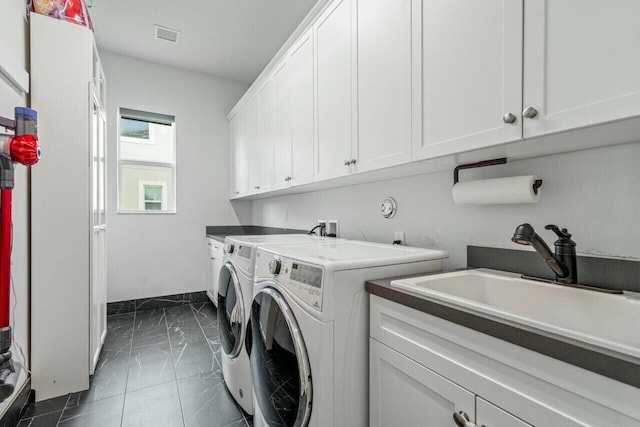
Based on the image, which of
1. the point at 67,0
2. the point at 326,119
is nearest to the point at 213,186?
the point at 67,0

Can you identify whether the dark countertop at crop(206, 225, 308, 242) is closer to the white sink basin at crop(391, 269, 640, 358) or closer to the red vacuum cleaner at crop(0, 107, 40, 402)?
the red vacuum cleaner at crop(0, 107, 40, 402)

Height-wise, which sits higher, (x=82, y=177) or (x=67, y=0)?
(x=67, y=0)

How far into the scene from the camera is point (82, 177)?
1.85 metres

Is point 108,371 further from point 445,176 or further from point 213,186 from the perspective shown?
point 445,176

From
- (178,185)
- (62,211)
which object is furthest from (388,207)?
(178,185)

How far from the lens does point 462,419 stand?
711 mm

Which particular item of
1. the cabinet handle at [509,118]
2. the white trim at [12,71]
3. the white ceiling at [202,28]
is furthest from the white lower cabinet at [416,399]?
the white ceiling at [202,28]

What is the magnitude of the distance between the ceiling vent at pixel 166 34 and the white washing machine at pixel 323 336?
273 centimetres

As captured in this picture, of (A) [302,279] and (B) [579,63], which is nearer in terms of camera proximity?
(B) [579,63]

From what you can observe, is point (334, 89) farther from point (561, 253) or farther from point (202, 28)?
point (202, 28)

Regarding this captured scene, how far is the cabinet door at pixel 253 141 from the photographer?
2.86 meters

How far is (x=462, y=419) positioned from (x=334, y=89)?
61.4 inches

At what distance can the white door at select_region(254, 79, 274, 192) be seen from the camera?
8.32 ft

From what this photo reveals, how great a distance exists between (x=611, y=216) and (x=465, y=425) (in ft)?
2.58
